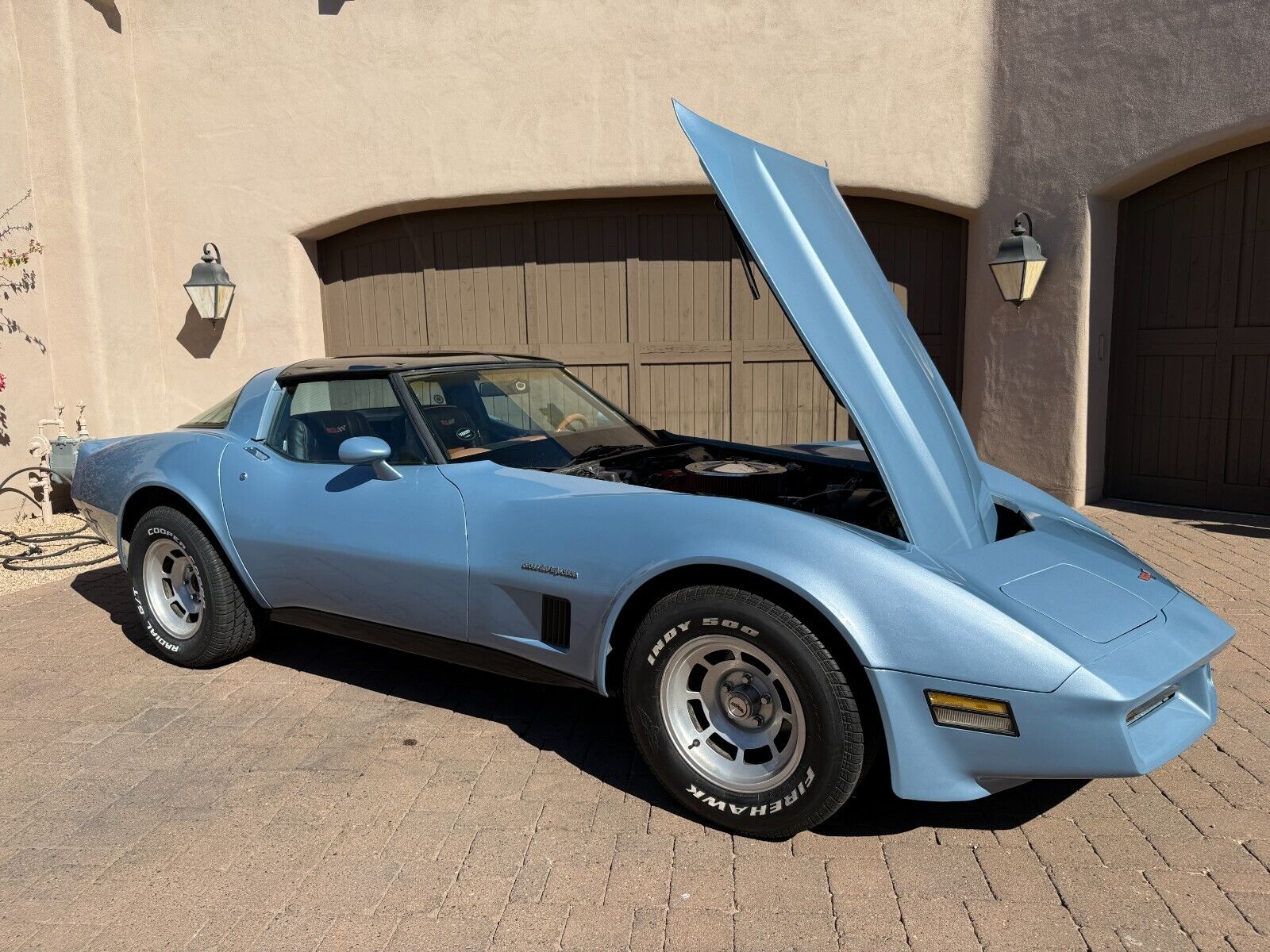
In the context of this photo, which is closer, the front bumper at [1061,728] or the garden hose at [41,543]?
the front bumper at [1061,728]

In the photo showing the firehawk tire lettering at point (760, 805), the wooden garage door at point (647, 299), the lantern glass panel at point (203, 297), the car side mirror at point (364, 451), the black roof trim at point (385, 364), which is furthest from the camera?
the lantern glass panel at point (203, 297)

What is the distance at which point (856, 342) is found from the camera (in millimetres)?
2969

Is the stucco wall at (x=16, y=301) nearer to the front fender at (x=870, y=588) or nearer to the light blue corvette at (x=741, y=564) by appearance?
the light blue corvette at (x=741, y=564)

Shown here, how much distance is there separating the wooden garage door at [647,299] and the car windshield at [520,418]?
4.08 metres

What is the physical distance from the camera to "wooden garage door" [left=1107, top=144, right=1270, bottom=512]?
703 centimetres

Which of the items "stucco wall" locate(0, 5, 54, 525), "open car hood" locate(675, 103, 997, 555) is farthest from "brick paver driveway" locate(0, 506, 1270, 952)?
"stucco wall" locate(0, 5, 54, 525)

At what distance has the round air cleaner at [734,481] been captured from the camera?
340cm

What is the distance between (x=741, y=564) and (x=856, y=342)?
882 millimetres

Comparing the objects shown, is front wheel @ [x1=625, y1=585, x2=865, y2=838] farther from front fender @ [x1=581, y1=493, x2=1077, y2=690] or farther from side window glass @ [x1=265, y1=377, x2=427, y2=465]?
side window glass @ [x1=265, y1=377, x2=427, y2=465]

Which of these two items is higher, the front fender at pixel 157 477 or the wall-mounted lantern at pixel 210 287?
the wall-mounted lantern at pixel 210 287

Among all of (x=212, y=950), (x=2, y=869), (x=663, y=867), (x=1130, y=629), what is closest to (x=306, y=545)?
(x=2, y=869)

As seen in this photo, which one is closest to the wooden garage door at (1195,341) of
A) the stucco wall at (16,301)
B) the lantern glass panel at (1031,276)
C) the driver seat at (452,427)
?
the lantern glass panel at (1031,276)

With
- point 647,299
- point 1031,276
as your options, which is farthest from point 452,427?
point 1031,276

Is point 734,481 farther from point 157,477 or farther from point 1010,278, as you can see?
point 1010,278
